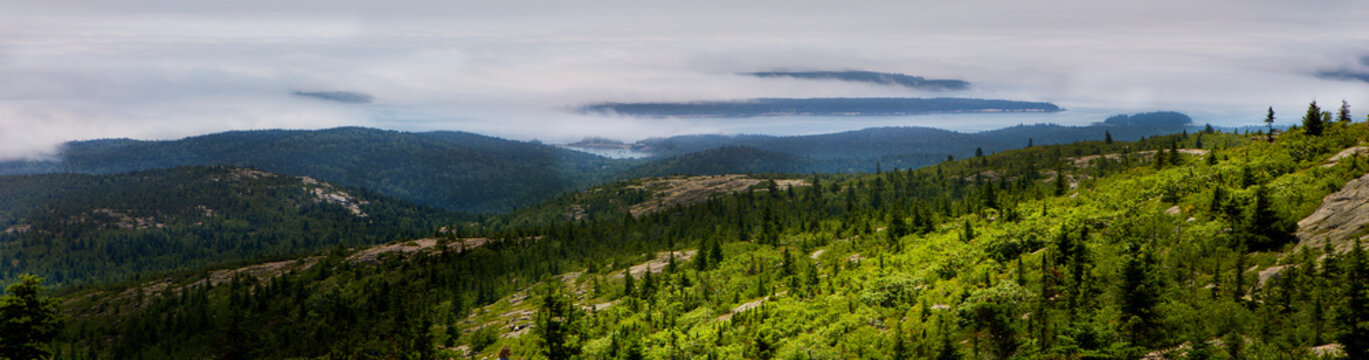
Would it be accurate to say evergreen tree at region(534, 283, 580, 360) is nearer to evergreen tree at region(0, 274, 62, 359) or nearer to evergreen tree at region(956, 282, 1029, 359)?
evergreen tree at region(0, 274, 62, 359)

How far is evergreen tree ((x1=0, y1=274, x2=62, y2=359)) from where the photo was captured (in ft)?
136

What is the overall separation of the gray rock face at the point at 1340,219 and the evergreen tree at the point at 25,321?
79724 mm

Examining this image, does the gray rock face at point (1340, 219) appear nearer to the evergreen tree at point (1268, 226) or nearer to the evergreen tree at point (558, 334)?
the evergreen tree at point (1268, 226)

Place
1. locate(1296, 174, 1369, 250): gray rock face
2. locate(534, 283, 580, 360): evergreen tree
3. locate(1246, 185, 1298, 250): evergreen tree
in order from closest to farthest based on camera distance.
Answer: locate(1296, 174, 1369, 250): gray rock face → locate(1246, 185, 1298, 250): evergreen tree → locate(534, 283, 580, 360): evergreen tree

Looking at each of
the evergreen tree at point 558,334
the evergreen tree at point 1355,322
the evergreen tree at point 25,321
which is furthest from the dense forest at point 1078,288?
the evergreen tree at point 25,321

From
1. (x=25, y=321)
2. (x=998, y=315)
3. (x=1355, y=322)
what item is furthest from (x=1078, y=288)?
(x=25, y=321)

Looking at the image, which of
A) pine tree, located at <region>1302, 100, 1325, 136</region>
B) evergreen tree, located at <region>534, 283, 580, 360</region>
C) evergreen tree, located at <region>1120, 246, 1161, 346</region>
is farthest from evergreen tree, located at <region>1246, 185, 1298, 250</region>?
evergreen tree, located at <region>534, 283, 580, 360</region>

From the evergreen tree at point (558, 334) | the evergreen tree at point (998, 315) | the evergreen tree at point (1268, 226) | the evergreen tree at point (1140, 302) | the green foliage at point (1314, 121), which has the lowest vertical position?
the evergreen tree at point (558, 334)

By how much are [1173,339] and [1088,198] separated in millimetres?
43999

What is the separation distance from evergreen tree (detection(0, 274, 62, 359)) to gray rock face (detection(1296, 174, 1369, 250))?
3139 inches

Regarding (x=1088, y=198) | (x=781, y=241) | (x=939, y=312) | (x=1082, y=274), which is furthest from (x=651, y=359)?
(x=781, y=241)


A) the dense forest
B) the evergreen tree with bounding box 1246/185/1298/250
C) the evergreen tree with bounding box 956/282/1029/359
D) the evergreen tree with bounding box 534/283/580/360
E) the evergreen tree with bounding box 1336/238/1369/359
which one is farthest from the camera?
the evergreen tree with bounding box 534/283/580/360

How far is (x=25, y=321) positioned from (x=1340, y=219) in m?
84.9

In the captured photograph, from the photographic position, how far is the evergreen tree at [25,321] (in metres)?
41.3
